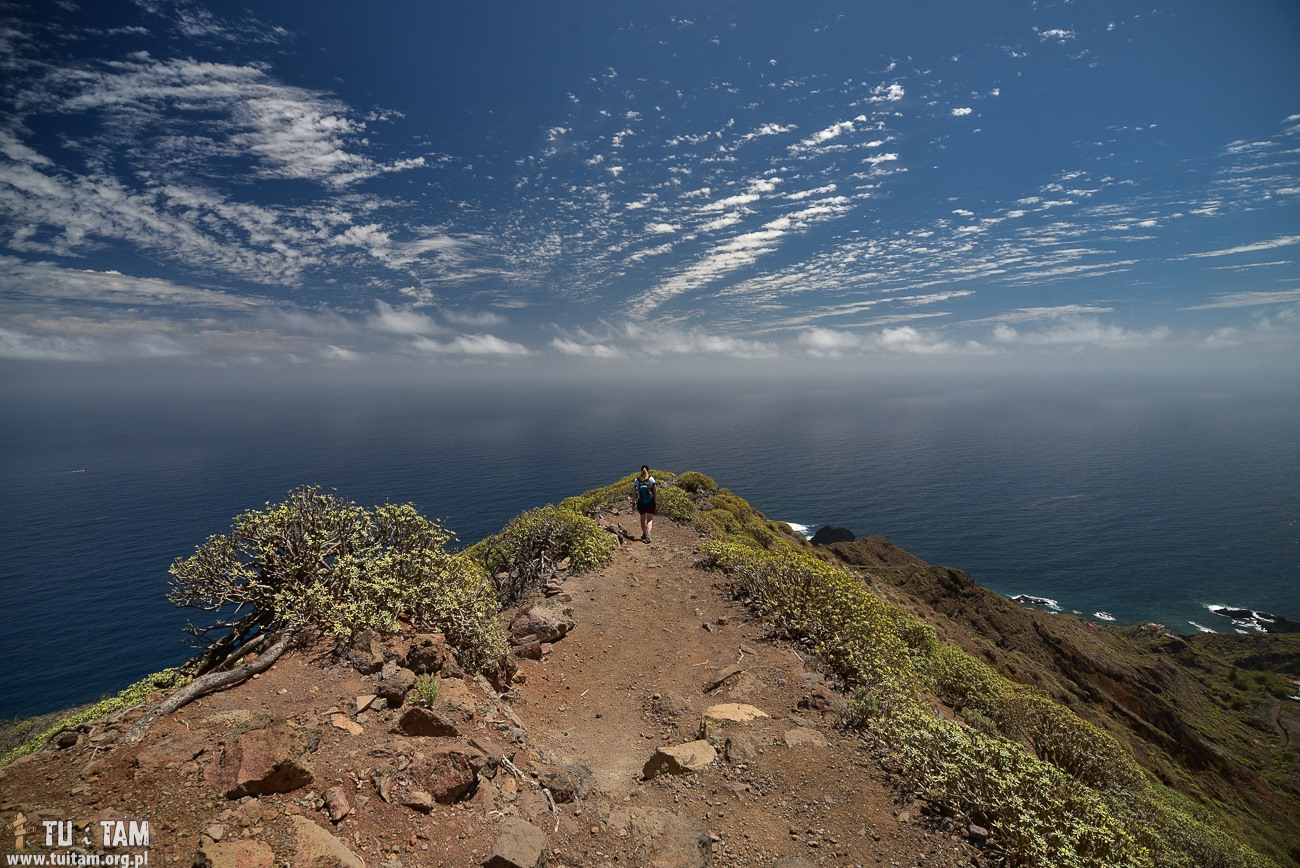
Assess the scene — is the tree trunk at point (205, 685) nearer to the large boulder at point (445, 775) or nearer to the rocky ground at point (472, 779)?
the rocky ground at point (472, 779)

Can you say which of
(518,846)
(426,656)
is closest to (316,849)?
(518,846)

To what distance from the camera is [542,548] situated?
1705 centimetres

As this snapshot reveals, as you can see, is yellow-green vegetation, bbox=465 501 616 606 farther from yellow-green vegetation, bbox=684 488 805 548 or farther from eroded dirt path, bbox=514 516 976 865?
yellow-green vegetation, bbox=684 488 805 548

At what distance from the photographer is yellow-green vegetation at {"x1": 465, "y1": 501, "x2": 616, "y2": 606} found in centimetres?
1623

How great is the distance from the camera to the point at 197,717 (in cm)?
603

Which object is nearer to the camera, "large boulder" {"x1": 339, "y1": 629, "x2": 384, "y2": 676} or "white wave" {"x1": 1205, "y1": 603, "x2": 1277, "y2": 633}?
"large boulder" {"x1": 339, "y1": 629, "x2": 384, "y2": 676}

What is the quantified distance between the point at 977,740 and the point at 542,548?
1292 cm

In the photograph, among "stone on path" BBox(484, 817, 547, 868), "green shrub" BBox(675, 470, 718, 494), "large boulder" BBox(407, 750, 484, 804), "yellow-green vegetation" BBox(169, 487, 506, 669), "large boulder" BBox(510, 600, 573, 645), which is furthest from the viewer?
"green shrub" BBox(675, 470, 718, 494)

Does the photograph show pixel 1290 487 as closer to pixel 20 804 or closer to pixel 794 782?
pixel 794 782

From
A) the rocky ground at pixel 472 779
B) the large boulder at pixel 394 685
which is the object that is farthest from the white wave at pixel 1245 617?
the large boulder at pixel 394 685

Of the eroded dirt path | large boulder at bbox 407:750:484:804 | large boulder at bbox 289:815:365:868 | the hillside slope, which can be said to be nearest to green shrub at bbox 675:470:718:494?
the eroded dirt path

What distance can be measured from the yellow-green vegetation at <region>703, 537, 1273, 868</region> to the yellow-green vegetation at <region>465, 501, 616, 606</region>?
398 cm

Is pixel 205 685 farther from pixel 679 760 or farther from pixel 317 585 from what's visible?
pixel 679 760

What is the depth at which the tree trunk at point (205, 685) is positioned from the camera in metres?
5.50
